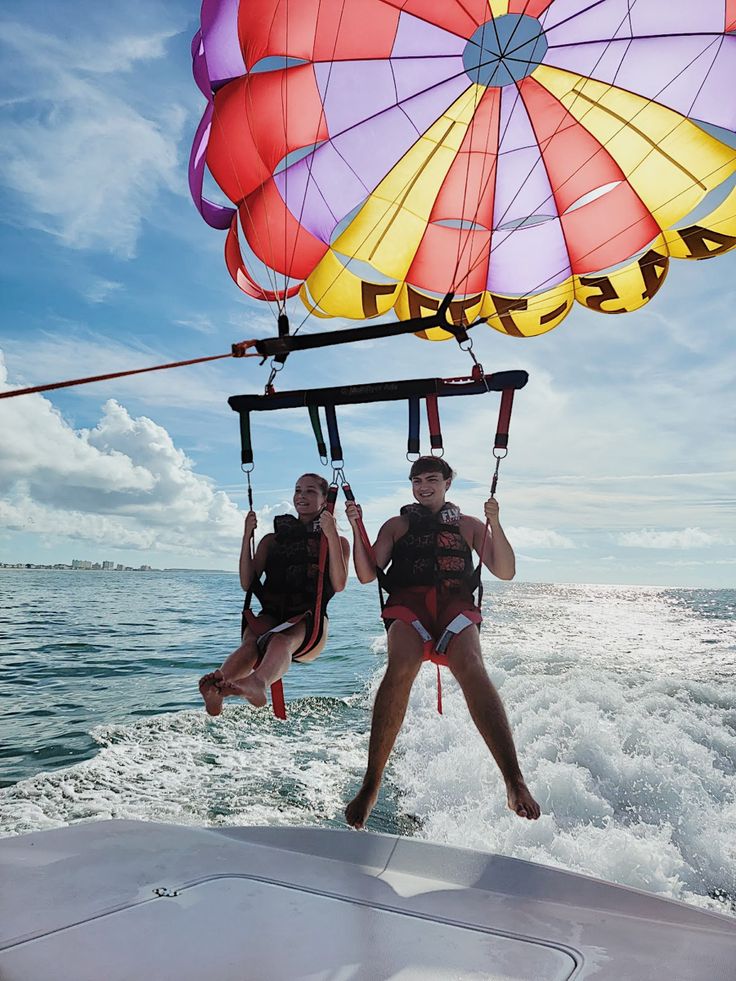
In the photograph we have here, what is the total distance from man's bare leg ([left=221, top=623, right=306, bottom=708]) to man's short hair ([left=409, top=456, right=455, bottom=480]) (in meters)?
1.00

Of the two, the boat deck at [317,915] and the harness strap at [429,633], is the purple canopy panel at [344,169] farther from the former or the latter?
the boat deck at [317,915]

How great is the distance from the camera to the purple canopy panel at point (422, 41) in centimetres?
391

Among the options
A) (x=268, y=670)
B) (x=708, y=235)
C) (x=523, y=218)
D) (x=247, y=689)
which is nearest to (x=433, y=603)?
Result: (x=268, y=670)

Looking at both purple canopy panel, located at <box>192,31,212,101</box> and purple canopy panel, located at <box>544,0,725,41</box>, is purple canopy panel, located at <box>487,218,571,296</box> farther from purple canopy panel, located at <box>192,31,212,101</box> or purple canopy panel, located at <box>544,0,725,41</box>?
purple canopy panel, located at <box>192,31,212,101</box>

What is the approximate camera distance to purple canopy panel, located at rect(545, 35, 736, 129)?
3.83m

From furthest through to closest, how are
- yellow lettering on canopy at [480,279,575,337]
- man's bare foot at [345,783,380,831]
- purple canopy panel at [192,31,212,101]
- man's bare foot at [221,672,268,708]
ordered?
yellow lettering on canopy at [480,279,575,337] → purple canopy panel at [192,31,212,101] → man's bare foot at [221,672,268,708] → man's bare foot at [345,783,380,831]

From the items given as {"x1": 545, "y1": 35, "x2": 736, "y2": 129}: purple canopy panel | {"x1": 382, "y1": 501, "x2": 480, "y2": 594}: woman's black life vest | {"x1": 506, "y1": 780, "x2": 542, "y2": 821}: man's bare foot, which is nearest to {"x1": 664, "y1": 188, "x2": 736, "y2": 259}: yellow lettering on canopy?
{"x1": 545, "y1": 35, "x2": 736, "y2": 129}: purple canopy panel

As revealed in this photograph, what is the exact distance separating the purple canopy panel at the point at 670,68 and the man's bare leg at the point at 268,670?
352 cm

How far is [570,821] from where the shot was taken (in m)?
6.42

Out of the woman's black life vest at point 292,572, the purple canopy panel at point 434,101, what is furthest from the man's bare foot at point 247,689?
the purple canopy panel at point 434,101

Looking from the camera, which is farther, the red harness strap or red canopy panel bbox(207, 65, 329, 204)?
red canopy panel bbox(207, 65, 329, 204)

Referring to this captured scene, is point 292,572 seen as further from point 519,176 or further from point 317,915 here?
point 519,176

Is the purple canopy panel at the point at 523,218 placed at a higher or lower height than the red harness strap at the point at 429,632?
higher

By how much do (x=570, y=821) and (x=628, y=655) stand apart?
9914 mm
